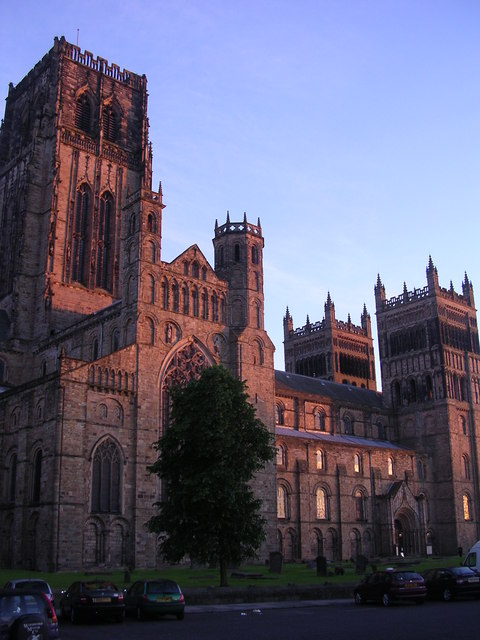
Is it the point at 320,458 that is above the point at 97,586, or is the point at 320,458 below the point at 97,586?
above

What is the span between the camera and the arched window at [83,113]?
7994cm

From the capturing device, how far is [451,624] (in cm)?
2073

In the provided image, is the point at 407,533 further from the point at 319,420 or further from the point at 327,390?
the point at 327,390

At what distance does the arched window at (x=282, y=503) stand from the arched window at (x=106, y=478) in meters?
21.4

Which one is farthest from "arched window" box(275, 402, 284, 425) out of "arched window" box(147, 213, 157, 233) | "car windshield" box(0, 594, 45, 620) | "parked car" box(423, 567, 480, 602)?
"car windshield" box(0, 594, 45, 620)

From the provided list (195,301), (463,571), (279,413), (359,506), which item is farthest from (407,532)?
(463,571)

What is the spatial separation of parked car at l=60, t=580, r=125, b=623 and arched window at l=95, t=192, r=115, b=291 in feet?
172

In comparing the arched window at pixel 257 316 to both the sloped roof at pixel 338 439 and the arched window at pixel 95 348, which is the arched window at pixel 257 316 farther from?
the arched window at pixel 95 348

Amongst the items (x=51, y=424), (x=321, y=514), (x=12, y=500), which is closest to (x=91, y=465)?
(x=51, y=424)

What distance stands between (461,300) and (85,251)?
164ft

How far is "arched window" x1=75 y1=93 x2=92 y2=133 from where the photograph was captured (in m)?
79.9

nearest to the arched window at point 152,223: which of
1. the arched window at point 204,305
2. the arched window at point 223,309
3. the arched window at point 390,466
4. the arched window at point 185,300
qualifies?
the arched window at point 185,300

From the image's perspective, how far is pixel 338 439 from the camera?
262ft

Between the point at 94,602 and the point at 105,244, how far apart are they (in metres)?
56.7
